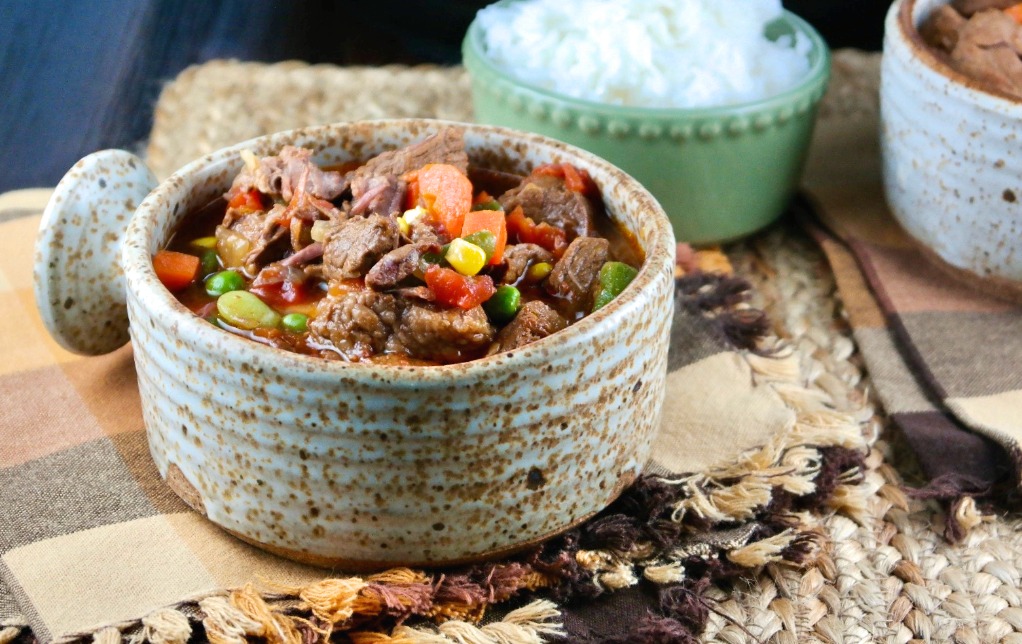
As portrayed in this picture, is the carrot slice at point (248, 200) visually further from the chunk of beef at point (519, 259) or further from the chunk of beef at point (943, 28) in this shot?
the chunk of beef at point (943, 28)

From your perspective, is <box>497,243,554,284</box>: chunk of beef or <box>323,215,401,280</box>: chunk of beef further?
<box>497,243,554,284</box>: chunk of beef

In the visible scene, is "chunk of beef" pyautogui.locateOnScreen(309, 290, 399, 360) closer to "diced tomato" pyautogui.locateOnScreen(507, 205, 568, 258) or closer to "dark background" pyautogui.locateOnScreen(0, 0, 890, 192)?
"diced tomato" pyautogui.locateOnScreen(507, 205, 568, 258)

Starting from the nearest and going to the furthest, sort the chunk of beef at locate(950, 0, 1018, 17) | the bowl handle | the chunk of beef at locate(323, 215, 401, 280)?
1. the chunk of beef at locate(323, 215, 401, 280)
2. the bowl handle
3. the chunk of beef at locate(950, 0, 1018, 17)

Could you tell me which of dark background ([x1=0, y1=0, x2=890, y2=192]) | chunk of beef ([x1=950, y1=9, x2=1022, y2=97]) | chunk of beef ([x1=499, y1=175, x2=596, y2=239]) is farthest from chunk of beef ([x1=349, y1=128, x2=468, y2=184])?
dark background ([x1=0, y1=0, x2=890, y2=192])

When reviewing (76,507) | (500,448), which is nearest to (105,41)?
(76,507)

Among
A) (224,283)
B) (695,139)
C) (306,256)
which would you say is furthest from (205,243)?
(695,139)

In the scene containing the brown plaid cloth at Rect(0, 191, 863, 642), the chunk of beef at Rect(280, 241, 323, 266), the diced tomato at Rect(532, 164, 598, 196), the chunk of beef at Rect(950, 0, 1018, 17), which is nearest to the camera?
the brown plaid cloth at Rect(0, 191, 863, 642)

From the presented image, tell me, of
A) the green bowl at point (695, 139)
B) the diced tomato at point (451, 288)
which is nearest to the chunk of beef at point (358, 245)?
the diced tomato at point (451, 288)
